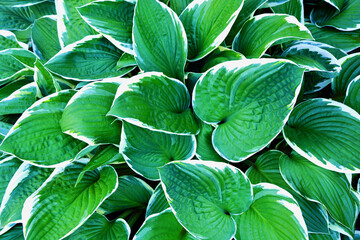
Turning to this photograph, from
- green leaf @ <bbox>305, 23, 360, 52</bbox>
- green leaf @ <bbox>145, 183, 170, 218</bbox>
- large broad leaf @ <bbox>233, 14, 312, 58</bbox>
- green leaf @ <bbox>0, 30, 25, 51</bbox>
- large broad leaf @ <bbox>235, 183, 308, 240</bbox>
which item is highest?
large broad leaf @ <bbox>233, 14, 312, 58</bbox>

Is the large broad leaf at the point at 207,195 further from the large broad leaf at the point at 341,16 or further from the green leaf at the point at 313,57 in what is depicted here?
the large broad leaf at the point at 341,16

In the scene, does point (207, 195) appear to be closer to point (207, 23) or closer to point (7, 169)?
point (207, 23)

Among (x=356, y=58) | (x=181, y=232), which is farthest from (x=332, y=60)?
(x=181, y=232)

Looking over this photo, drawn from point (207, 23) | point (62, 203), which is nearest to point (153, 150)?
point (62, 203)

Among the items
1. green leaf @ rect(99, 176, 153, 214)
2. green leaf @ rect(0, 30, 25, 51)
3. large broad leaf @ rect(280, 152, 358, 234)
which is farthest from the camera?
green leaf @ rect(0, 30, 25, 51)

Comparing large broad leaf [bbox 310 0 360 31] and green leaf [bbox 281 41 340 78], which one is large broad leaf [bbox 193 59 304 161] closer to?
green leaf [bbox 281 41 340 78]

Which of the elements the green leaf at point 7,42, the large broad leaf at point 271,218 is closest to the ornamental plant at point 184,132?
the large broad leaf at point 271,218

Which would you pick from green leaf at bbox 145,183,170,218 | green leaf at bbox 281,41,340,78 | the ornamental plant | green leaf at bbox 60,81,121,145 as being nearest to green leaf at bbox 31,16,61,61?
the ornamental plant
